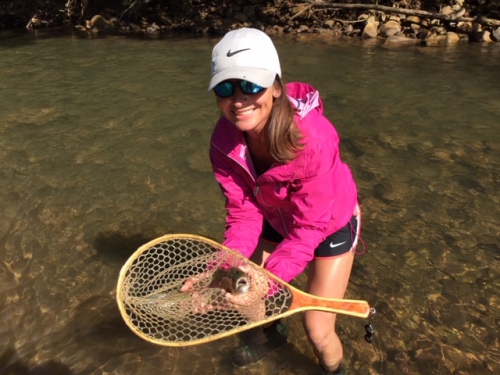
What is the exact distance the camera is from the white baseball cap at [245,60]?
2561 mm

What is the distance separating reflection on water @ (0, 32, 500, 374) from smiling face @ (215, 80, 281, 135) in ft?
7.12

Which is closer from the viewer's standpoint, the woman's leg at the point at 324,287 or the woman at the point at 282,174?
the woman at the point at 282,174

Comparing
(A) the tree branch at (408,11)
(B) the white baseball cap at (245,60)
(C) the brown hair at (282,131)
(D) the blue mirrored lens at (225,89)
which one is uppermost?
(B) the white baseball cap at (245,60)

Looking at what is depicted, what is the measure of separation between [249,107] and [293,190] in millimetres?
597

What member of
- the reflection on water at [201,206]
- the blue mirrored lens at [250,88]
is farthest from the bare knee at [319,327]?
the blue mirrored lens at [250,88]

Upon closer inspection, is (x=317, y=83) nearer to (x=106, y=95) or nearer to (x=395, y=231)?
(x=106, y=95)

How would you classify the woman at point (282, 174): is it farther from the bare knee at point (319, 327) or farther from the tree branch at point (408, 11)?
the tree branch at point (408, 11)

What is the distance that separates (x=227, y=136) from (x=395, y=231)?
3.16 meters

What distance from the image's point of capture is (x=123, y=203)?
6270mm

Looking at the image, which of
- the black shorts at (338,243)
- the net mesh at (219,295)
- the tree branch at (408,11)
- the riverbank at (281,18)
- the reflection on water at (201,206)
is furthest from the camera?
the riverbank at (281,18)

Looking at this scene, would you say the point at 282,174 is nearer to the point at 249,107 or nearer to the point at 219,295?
the point at 249,107

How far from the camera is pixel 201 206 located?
20.2ft

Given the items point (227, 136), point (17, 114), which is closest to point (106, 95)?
point (17, 114)

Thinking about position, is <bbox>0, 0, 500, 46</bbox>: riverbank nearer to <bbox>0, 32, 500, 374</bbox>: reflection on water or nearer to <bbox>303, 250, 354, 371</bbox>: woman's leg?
<bbox>0, 32, 500, 374</bbox>: reflection on water
